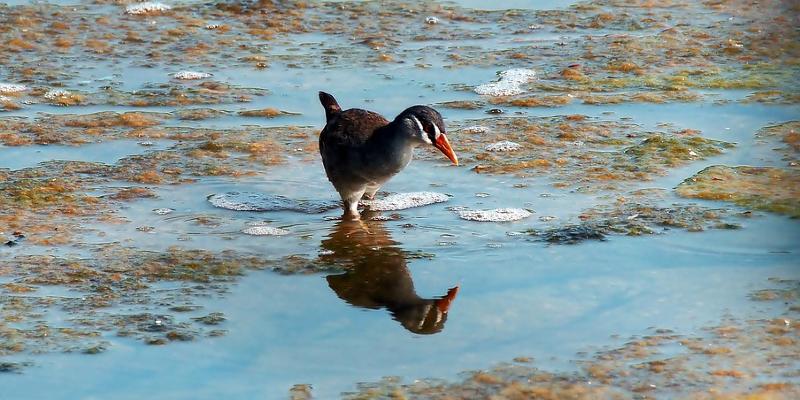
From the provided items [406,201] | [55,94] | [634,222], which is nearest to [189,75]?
[55,94]

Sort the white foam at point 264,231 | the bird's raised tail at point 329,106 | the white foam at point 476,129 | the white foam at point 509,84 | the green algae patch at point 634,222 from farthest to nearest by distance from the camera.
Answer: the white foam at point 509,84, the white foam at point 476,129, the bird's raised tail at point 329,106, the white foam at point 264,231, the green algae patch at point 634,222

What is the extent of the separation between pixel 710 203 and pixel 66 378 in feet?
11.0

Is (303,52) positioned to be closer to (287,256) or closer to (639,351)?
(287,256)

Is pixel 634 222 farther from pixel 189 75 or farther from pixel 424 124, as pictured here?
pixel 189 75

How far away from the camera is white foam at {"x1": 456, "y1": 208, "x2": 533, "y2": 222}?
6.20 metres

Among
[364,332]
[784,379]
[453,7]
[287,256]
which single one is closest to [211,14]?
[453,7]

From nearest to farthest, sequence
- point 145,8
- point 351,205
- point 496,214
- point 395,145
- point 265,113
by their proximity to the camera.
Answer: point 496,214, point 395,145, point 351,205, point 265,113, point 145,8

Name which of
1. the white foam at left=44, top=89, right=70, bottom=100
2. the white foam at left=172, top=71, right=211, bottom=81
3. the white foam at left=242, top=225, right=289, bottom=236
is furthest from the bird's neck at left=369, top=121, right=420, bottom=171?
the white foam at left=44, top=89, right=70, bottom=100

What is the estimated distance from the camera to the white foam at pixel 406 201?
21.5ft

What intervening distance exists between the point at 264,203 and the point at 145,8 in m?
3.96

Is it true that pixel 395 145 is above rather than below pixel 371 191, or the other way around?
above

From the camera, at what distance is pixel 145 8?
9961 mm

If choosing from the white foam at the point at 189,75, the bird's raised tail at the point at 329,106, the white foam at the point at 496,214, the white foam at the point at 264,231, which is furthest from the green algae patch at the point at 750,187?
the white foam at the point at 189,75

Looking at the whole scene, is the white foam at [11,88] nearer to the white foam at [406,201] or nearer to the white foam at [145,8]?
the white foam at [145,8]
